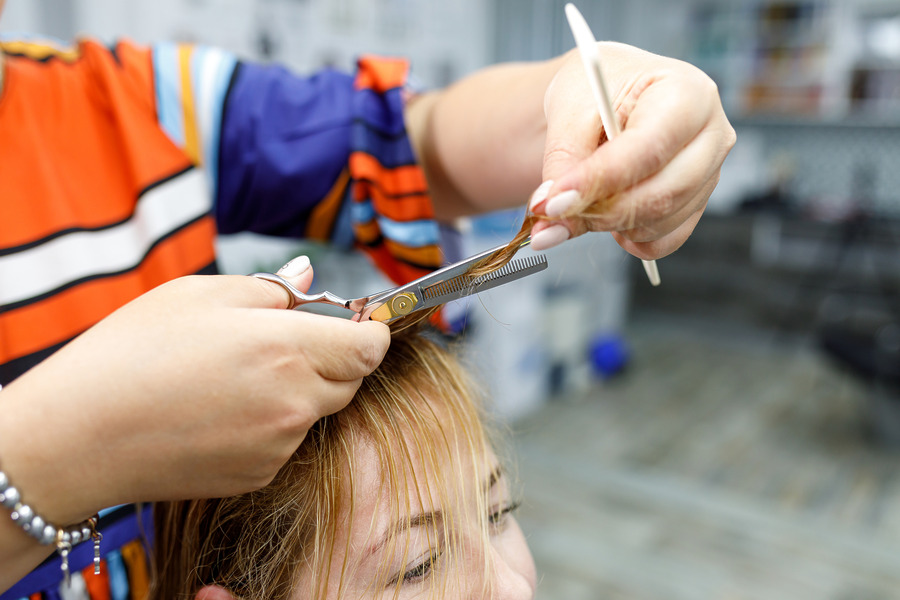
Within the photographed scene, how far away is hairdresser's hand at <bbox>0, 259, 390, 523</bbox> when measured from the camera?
0.36 meters

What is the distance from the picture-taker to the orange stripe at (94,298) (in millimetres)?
584

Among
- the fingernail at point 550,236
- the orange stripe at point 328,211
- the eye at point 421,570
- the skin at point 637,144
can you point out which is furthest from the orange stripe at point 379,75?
the eye at point 421,570

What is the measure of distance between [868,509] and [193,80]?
263 cm

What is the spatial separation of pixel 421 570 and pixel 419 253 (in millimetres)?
360

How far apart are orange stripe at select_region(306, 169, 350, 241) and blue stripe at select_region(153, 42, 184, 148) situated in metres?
0.18

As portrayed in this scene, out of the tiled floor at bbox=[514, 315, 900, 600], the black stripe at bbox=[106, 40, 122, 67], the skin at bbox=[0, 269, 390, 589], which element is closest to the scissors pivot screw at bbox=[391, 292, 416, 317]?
the skin at bbox=[0, 269, 390, 589]

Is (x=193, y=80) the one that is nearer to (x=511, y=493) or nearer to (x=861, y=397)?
(x=511, y=493)

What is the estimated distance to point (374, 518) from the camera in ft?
2.02

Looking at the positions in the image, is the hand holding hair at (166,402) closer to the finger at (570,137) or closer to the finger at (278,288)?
the finger at (278,288)

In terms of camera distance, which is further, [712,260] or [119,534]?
[712,260]

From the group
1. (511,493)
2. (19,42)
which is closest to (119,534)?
(511,493)

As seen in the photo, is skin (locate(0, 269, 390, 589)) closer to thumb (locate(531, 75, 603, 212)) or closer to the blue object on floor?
thumb (locate(531, 75, 603, 212))

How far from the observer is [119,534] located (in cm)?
63

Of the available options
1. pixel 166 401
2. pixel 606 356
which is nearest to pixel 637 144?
pixel 166 401
